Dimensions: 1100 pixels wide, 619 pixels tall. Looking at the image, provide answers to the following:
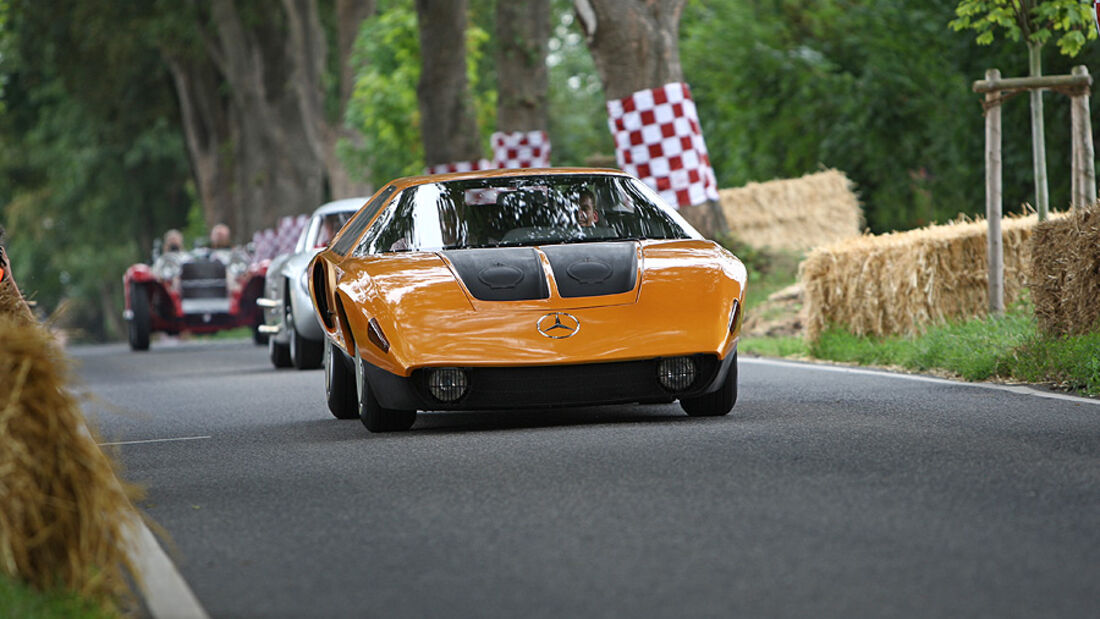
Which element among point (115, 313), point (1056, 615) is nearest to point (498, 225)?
point (1056, 615)

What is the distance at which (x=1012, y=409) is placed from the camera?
351 inches

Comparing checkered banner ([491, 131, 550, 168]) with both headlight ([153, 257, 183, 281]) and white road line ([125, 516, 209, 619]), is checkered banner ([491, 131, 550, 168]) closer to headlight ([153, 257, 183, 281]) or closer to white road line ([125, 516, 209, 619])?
headlight ([153, 257, 183, 281])

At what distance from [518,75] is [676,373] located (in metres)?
18.2

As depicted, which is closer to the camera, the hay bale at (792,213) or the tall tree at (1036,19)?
the tall tree at (1036,19)

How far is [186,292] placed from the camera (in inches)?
952

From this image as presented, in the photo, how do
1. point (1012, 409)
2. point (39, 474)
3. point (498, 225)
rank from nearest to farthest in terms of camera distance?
point (39, 474)
point (1012, 409)
point (498, 225)

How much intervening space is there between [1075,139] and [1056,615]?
27.8ft

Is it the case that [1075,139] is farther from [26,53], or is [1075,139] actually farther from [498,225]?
[26,53]

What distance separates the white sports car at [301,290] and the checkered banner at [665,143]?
4980mm

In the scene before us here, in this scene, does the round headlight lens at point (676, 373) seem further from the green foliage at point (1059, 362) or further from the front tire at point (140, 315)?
the front tire at point (140, 315)

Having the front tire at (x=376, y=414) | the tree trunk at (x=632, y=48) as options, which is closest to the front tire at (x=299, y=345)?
the tree trunk at (x=632, y=48)

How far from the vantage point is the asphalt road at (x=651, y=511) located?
184 inches

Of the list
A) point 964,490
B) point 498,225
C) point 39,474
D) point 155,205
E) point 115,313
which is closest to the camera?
point 39,474

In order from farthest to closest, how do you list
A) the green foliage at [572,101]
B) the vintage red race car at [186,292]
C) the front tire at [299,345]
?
the green foliage at [572,101] < the vintage red race car at [186,292] < the front tire at [299,345]
